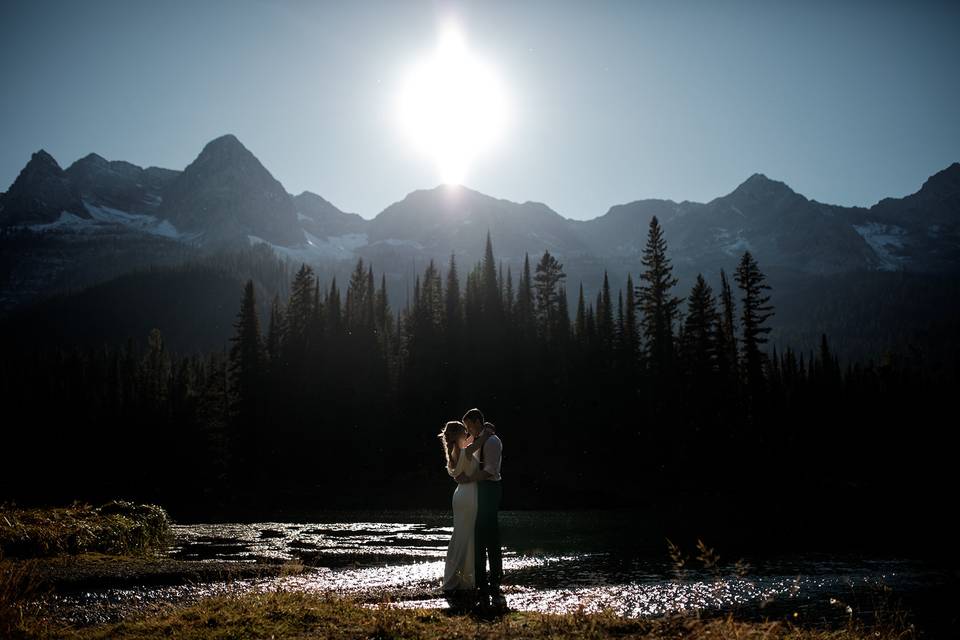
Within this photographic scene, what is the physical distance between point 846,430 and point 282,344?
250ft

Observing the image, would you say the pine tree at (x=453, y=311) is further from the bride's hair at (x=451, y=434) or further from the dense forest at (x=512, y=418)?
the bride's hair at (x=451, y=434)

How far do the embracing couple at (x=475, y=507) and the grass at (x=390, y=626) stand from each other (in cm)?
254

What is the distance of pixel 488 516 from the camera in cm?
1399

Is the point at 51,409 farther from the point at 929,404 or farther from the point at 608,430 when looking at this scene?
the point at 929,404

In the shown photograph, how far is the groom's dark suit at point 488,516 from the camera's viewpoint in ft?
45.3

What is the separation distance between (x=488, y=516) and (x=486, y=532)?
1.10 ft

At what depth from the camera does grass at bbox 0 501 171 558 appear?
20141 millimetres

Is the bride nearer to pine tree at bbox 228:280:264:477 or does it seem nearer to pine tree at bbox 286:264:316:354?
pine tree at bbox 228:280:264:477

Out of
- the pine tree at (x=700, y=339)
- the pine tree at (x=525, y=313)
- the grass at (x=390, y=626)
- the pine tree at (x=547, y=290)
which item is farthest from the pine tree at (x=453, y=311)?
the grass at (x=390, y=626)

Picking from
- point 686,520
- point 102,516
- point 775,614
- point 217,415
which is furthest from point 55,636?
point 217,415

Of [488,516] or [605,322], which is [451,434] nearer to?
[488,516]

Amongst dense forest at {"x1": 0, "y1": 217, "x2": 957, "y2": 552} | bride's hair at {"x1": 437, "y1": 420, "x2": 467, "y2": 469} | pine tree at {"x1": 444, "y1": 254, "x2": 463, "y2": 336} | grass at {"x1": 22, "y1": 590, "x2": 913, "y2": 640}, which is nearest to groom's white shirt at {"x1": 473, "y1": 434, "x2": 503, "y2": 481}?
bride's hair at {"x1": 437, "y1": 420, "x2": 467, "y2": 469}

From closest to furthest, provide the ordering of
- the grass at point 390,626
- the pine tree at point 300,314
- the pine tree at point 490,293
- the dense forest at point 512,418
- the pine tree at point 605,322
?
the grass at point 390,626
the dense forest at point 512,418
the pine tree at point 605,322
the pine tree at point 300,314
the pine tree at point 490,293

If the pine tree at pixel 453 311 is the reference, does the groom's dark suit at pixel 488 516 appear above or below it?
below
